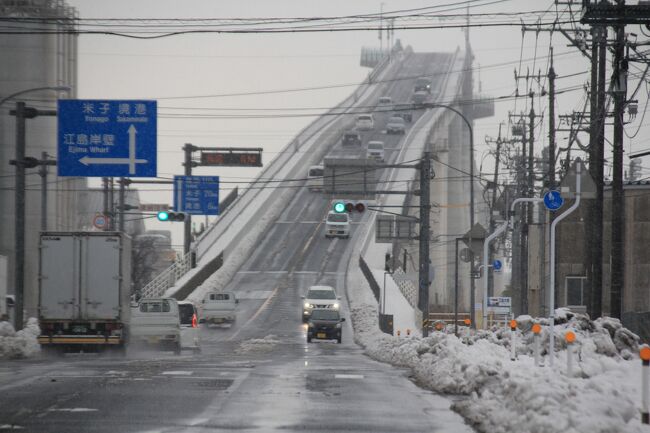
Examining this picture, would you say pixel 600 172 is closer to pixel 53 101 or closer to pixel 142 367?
pixel 142 367

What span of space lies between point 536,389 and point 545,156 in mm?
63700

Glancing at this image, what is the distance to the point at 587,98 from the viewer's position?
36.4 meters

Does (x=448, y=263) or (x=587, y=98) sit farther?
(x=448, y=263)

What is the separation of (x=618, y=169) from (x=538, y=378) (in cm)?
1533

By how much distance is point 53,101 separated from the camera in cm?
7938

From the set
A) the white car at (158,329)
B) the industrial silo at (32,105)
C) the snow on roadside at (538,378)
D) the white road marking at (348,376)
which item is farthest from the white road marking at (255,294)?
the white road marking at (348,376)

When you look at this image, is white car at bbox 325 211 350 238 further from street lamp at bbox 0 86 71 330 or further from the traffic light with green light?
street lamp at bbox 0 86 71 330

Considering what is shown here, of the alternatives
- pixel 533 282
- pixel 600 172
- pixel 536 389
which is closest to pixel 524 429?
pixel 536 389

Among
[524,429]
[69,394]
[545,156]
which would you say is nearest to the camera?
[524,429]

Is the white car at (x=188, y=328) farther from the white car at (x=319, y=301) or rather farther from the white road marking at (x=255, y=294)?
the white road marking at (x=255, y=294)

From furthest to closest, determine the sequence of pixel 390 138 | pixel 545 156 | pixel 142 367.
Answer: pixel 390 138
pixel 545 156
pixel 142 367

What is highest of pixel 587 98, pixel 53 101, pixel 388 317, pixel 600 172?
pixel 53 101

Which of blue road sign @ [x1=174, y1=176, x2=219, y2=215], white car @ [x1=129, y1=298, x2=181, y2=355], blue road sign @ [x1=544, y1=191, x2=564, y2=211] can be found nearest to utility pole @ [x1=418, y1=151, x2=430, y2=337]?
white car @ [x1=129, y1=298, x2=181, y2=355]

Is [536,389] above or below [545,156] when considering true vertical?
below
